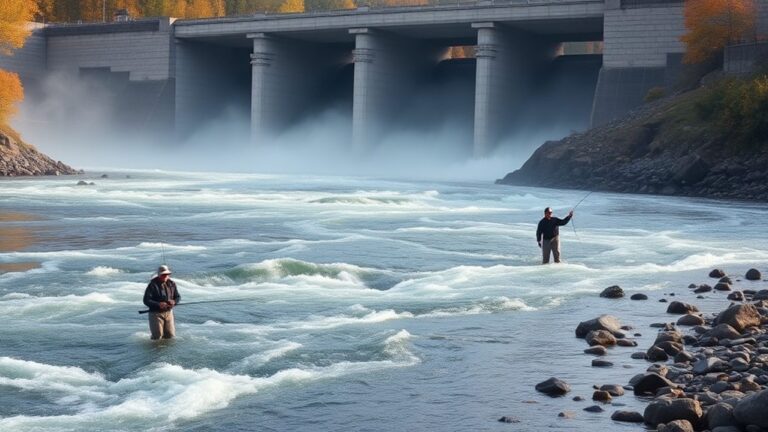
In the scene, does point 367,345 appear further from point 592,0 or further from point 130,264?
point 592,0

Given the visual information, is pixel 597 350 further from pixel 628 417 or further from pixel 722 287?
pixel 722 287

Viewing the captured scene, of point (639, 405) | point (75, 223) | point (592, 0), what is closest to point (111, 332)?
point (639, 405)

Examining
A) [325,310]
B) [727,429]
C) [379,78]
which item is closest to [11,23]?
[379,78]

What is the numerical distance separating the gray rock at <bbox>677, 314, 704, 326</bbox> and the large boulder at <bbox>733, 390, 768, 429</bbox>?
24.7 ft

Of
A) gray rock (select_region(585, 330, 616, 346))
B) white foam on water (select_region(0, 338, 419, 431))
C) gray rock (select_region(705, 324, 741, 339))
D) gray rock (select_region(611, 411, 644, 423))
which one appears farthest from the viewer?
gray rock (select_region(585, 330, 616, 346))

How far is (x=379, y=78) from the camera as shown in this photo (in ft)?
276

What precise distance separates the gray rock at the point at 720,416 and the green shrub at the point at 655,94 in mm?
57570

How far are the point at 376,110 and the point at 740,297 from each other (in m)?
62.4

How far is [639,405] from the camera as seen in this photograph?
14.8 metres

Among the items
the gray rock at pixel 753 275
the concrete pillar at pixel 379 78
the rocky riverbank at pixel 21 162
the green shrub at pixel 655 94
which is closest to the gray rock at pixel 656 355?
the gray rock at pixel 753 275

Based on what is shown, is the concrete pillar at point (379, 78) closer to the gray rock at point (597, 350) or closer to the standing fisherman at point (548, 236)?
the standing fisherman at point (548, 236)

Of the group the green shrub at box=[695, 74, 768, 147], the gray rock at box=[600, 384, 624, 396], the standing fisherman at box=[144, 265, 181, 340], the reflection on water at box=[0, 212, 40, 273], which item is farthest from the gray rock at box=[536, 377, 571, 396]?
the green shrub at box=[695, 74, 768, 147]

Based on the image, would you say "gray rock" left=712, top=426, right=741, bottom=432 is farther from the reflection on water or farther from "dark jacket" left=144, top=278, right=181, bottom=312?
the reflection on water

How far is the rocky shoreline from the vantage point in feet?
43.1
